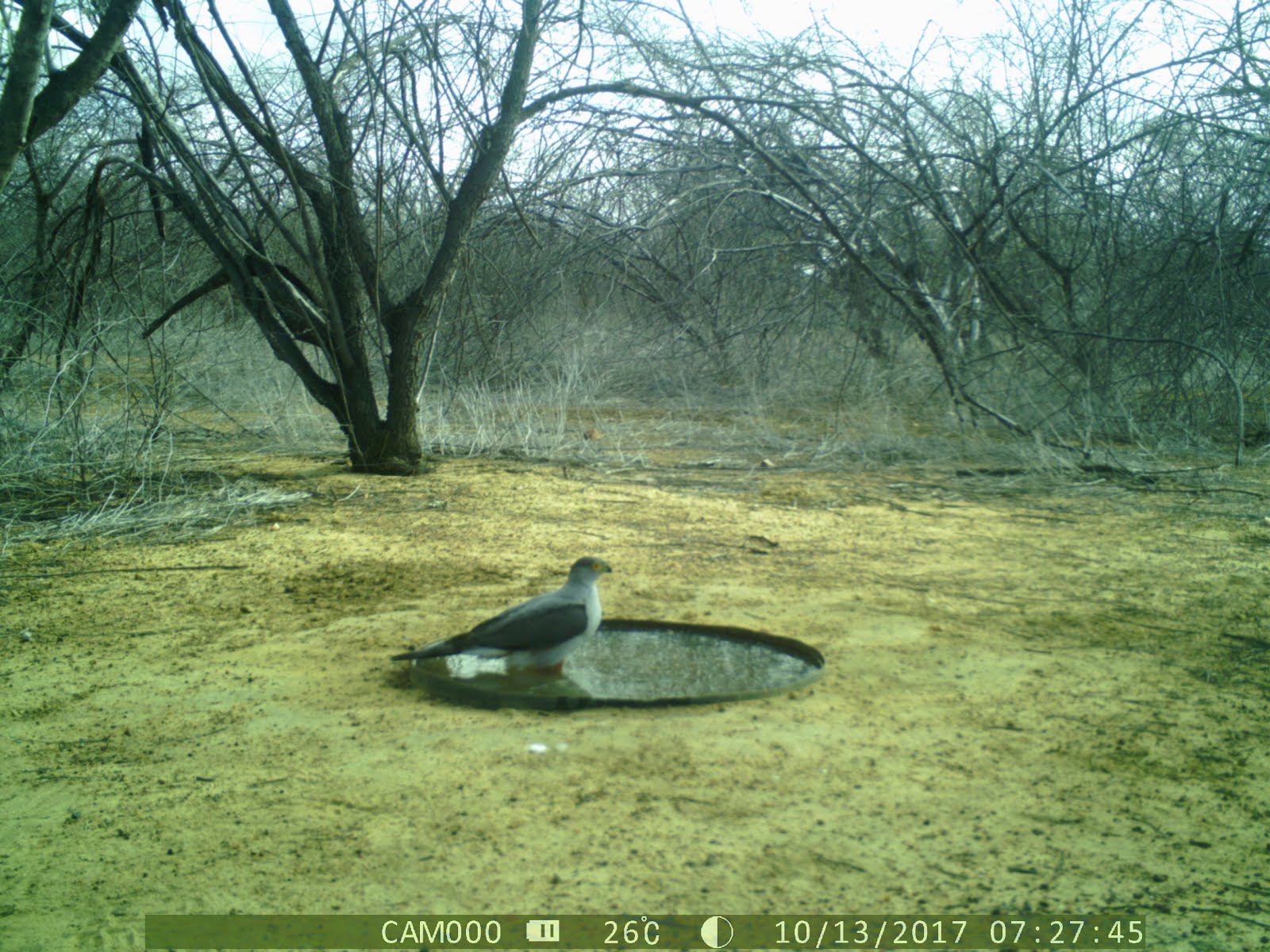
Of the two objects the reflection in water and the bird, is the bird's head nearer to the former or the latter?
the bird

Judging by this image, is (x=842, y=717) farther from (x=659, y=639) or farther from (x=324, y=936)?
(x=324, y=936)

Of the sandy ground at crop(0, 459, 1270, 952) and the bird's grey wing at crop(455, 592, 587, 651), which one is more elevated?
the bird's grey wing at crop(455, 592, 587, 651)

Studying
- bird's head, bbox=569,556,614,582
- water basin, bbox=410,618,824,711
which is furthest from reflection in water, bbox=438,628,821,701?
bird's head, bbox=569,556,614,582

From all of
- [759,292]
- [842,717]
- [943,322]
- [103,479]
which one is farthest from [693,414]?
[842,717]

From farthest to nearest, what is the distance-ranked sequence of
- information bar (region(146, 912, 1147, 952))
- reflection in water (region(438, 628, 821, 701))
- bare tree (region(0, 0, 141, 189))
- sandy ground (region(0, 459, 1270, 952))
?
bare tree (region(0, 0, 141, 189)) < reflection in water (region(438, 628, 821, 701)) < sandy ground (region(0, 459, 1270, 952)) < information bar (region(146, 912, 1147, 952))

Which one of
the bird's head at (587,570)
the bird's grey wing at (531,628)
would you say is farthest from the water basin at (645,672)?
the bird's head at (587,570)

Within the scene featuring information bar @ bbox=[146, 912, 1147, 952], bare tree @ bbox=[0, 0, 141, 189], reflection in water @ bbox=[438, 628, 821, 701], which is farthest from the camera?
bare tree @ bbox=[0, 0, 141, 189]

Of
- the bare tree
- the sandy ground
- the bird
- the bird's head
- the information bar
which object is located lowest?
the information bar

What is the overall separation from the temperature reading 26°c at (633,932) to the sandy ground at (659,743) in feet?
0.16

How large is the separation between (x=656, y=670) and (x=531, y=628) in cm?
50

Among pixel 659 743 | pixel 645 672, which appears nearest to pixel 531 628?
pixel 645 672

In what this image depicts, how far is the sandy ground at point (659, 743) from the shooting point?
82.9 inches

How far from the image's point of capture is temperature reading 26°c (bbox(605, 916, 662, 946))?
192 cm

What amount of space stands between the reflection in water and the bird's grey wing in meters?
0.15
